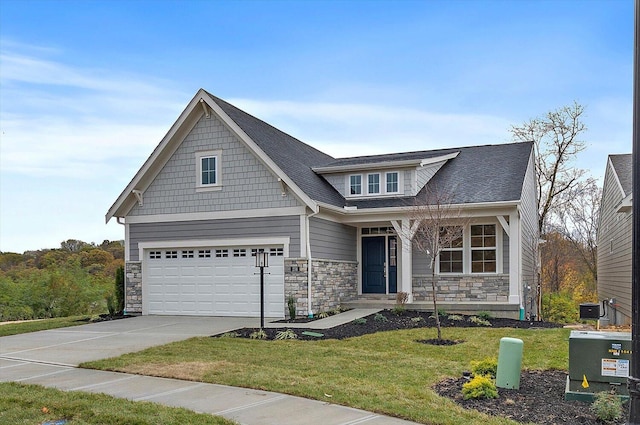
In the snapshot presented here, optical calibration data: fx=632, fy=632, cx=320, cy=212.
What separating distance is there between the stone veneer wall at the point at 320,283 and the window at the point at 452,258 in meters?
2.90

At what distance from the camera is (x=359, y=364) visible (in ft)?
31.9

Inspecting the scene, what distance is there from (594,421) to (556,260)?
3319 cm

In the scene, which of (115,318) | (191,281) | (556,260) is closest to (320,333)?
(191,281)

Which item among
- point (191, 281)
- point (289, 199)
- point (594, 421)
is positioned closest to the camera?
point (594, 421)

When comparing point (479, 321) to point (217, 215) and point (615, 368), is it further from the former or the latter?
point (615, 368)

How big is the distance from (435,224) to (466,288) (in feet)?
16.8

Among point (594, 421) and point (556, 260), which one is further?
point (556, 260)

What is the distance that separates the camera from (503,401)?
23.8ft

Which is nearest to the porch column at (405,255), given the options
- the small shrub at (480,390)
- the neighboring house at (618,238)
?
the neighboring house at (618,238)

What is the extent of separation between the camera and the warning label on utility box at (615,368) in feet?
23.0

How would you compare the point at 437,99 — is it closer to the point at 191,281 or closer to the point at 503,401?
the point at 191,281

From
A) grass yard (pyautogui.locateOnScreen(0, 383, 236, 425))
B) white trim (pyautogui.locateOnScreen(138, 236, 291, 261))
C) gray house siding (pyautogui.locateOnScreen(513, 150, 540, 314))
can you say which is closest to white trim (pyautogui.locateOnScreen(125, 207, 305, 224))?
white trim (pyautogui.locateOnScreen(138, 236, 291, 261))

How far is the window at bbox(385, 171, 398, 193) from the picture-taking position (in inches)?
782

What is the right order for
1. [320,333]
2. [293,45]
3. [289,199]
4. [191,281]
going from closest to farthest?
1. [320,333]
2. [293,45]
3. [289,199]
4. [191,281]
